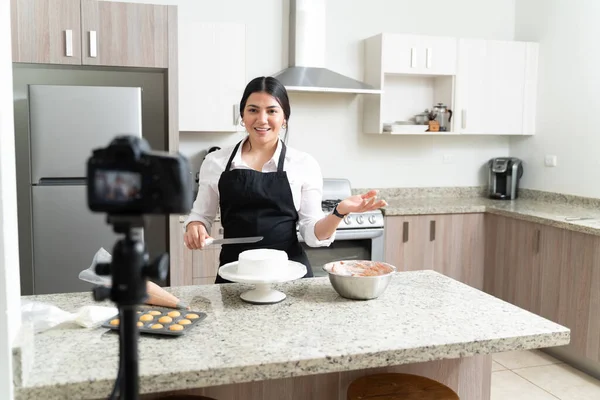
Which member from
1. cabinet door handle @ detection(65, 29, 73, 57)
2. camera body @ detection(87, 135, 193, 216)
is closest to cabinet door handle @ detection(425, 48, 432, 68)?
cabinet door handle @ detection(65, 29, 73, 57)

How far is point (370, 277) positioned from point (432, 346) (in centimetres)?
36

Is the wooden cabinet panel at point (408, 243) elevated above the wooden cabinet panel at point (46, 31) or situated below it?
below

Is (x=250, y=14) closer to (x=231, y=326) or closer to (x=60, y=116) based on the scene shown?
(x=60, y=116)

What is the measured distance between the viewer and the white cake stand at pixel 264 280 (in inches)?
68.3

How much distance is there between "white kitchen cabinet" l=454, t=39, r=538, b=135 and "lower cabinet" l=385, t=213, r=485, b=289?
73 cm

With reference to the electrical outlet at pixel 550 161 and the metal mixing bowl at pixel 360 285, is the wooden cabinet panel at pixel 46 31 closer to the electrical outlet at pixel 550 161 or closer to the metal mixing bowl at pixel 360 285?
the metal mixing bowl at pixel 360 285

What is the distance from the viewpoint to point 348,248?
13.2 ft

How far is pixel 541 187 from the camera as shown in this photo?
4.60 meters

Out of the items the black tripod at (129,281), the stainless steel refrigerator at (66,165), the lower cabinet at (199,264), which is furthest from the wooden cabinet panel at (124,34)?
the black tripod at (129,281)

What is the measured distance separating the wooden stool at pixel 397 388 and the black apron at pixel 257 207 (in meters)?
0.62

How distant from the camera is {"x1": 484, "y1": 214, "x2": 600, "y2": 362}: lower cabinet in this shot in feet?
11.2

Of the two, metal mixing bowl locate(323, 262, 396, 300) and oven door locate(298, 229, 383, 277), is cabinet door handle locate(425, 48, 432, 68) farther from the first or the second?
metal mixing bowl locate(323, 262, 396, 300)

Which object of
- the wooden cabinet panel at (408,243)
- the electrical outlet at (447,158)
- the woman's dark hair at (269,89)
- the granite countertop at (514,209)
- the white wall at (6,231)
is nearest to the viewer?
the white wall at (6,231)

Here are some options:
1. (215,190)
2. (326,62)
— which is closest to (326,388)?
(215,190)
